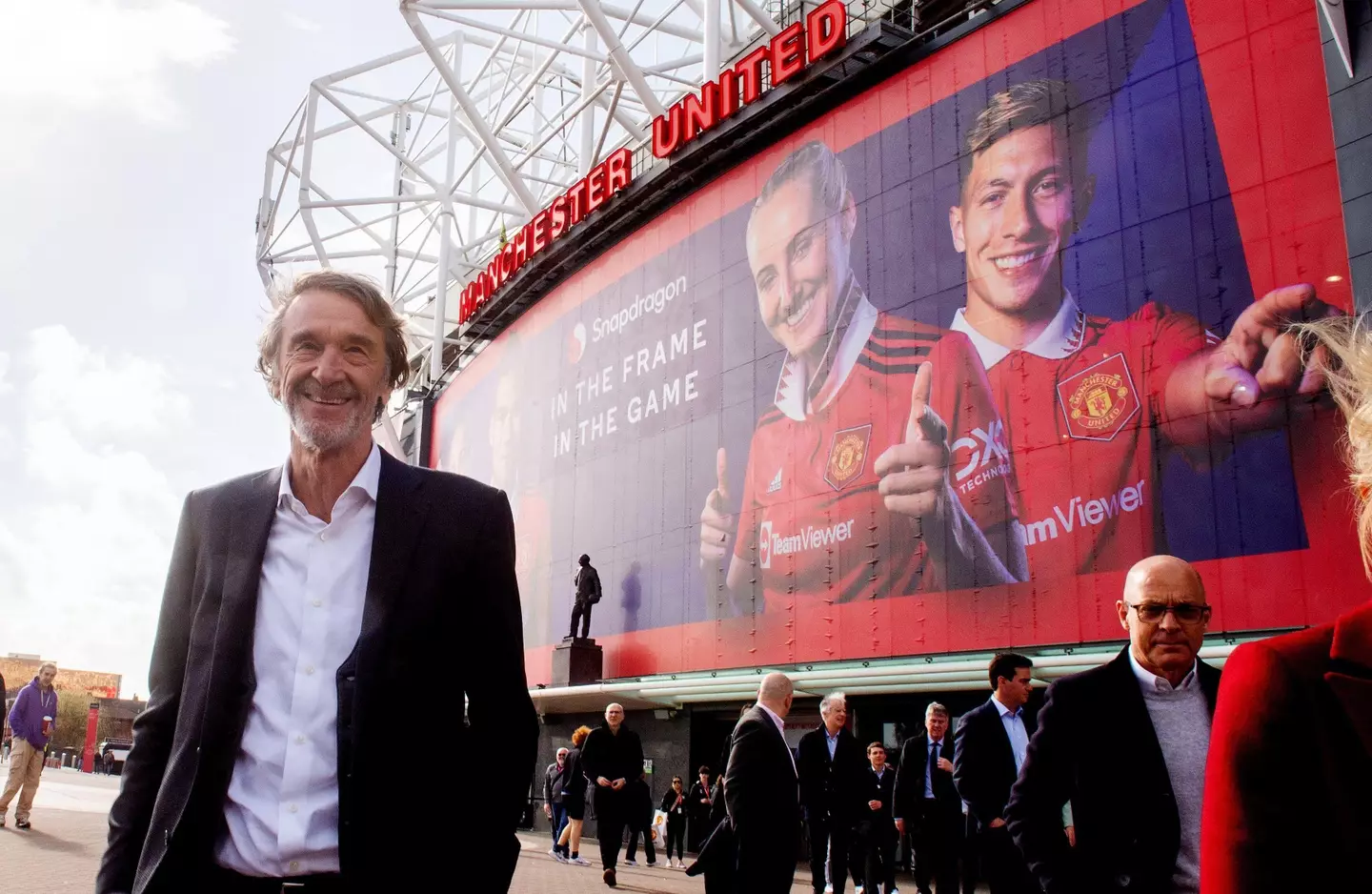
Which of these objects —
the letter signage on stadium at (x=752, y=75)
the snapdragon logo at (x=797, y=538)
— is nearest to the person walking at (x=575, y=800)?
the snapdragon logo at (x=797, y=538)

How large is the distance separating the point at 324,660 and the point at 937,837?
900 centimetres

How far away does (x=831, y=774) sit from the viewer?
1041cm

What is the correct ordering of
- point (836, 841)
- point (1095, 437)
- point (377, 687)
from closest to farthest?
point (377, 687), point (836, 841), point (1095, 437)

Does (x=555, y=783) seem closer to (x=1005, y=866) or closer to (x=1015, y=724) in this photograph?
(x=1015, y=724)

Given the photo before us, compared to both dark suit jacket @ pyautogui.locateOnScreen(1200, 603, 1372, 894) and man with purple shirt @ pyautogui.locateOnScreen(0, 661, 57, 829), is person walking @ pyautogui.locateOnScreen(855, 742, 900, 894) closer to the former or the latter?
man with purple shirt @ pyautogui.locateOnScreen(0, 661, 57, 829)

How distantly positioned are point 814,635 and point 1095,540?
504 centimetres

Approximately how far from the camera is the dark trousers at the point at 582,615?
22.5 meters

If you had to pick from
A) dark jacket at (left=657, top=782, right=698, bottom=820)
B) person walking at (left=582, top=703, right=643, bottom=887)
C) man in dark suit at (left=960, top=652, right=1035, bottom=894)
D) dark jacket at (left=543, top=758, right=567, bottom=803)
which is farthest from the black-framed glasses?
dark jacket at (left=657, top=782, right=698, bottom=820)

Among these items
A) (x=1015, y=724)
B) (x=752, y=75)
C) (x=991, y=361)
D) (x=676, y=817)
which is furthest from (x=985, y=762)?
(x=752, y=75)

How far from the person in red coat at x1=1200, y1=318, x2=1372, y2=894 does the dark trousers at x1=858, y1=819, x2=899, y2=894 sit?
32.4 ft

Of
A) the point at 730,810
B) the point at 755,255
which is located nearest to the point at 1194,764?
the point at 730,810

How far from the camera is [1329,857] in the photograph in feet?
4.32

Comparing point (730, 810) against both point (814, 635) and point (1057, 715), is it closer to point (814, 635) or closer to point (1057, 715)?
point (1057, 715)

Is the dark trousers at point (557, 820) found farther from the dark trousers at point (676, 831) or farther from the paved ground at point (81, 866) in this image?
the dark trousers at point (676, 831)
